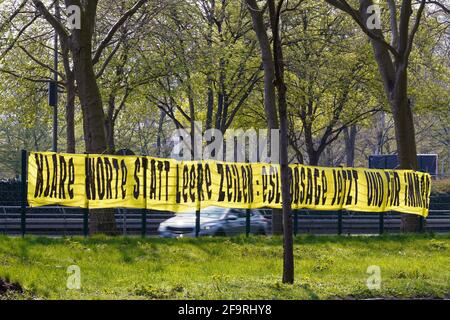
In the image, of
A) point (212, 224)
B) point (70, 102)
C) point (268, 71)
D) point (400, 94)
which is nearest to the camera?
point (268, 71)

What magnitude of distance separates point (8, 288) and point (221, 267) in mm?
5222

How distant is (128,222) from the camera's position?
22.2 meters

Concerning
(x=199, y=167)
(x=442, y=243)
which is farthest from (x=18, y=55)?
(x=442, y=243)

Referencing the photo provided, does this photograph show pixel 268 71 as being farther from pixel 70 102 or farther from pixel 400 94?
pixel 70 102

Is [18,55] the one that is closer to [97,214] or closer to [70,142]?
[70,142]

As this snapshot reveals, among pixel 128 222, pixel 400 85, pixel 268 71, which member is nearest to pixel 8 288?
pixel 128 222

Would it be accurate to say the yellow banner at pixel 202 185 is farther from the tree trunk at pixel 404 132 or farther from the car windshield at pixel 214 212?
the car windshield at pixel 214 212

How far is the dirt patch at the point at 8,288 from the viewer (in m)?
11.3

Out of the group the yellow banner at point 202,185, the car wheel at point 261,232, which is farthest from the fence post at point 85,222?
the car wheel at point 261,232

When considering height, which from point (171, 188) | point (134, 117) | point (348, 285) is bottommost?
point (348, 285)

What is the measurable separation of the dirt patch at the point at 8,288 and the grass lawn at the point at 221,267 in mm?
133

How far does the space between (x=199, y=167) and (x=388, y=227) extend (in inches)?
378

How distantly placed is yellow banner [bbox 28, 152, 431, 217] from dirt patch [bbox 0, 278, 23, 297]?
6.29 m

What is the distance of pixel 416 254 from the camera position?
1961 cm
